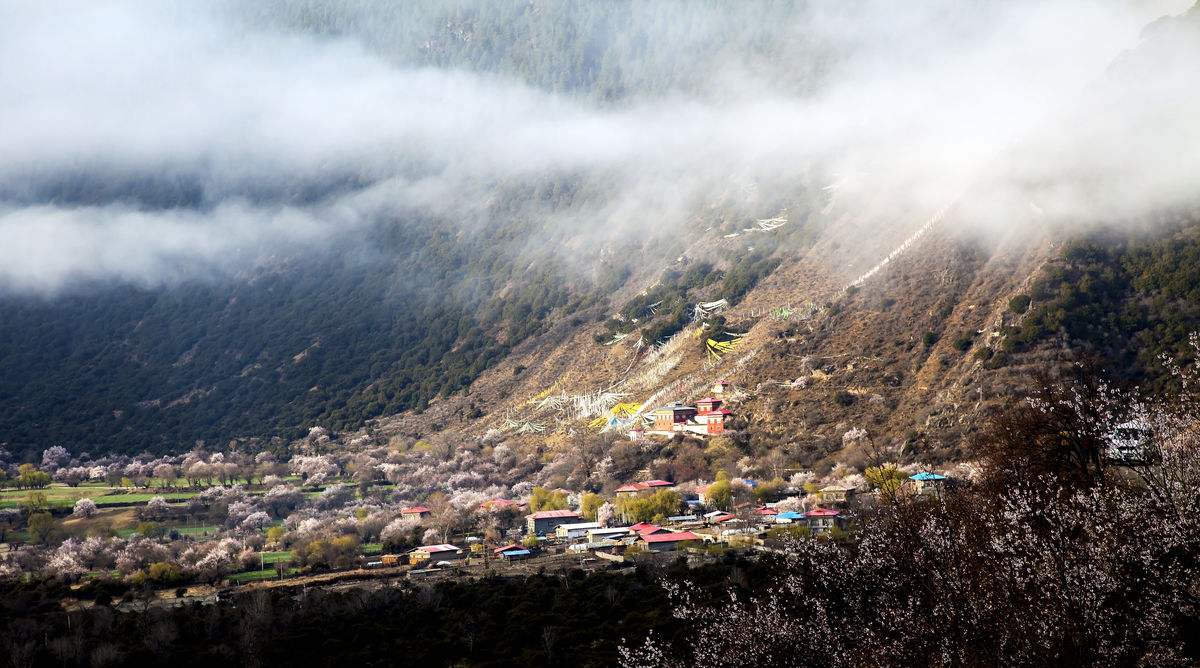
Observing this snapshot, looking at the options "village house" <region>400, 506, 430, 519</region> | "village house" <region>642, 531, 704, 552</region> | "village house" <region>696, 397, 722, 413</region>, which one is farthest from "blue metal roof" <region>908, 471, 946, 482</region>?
"village house" <region>400, 506, 430, 519</region>

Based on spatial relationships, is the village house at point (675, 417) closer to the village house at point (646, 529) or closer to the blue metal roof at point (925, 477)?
the village house at point (646, 529)

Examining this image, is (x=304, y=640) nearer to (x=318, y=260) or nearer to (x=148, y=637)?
(x=148, y=637)

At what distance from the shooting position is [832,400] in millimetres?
67875

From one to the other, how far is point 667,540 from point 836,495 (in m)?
10.4

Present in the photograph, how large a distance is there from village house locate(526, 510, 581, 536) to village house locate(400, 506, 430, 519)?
8.53 metres

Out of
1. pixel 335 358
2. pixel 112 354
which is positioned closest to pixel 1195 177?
pixel 335 358

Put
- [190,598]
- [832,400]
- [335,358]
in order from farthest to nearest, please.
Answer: [335,358] < [832,400] < [190,598]

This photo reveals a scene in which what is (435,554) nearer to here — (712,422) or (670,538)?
(670,538)

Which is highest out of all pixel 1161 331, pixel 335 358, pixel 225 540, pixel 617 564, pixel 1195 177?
pixel 1195 177

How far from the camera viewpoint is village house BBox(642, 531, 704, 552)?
52344 mm

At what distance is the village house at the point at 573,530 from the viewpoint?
5975 cm

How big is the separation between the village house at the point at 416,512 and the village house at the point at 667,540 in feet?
68.0

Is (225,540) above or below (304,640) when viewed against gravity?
below

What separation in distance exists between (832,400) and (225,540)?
131 ft
